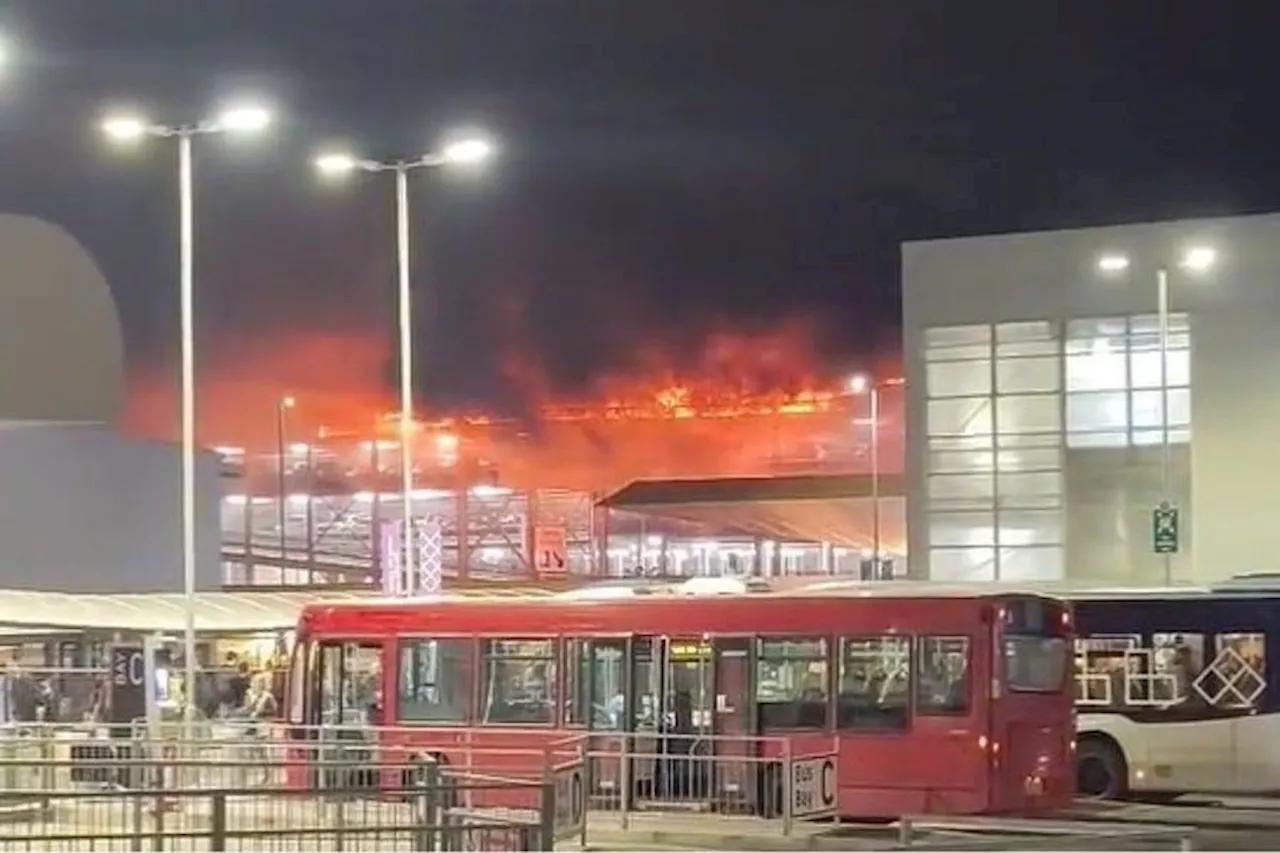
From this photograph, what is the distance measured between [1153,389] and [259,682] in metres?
20.3

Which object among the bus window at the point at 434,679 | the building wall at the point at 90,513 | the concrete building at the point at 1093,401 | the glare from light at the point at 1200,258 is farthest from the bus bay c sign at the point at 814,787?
the building wall at the point at 90,513

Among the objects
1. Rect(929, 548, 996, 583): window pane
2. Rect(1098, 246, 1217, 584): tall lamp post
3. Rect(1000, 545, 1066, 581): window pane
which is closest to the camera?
Rect(1098, 246, 1217, 584): tall lamp post

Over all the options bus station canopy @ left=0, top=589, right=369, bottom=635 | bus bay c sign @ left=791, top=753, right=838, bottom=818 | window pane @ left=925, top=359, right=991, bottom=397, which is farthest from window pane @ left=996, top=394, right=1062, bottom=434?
bus bay c sign @ left=791, top=753, right=838, bottom=818

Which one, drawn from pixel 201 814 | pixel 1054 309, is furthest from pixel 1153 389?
pixel 201 814

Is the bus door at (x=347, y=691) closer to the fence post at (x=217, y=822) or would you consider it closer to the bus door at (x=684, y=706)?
the bus door at (x=684, y=706)

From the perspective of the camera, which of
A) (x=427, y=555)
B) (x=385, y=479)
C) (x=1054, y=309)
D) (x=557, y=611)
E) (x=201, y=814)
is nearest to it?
(x=201, y=814)

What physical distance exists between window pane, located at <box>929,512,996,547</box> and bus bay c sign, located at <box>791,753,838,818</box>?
27.5 meters

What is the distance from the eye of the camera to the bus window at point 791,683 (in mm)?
25125

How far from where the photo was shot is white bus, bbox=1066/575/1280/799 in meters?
29.3

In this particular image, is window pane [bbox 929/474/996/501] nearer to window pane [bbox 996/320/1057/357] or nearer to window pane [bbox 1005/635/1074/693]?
window pane [bbox 996/320/1057/357]

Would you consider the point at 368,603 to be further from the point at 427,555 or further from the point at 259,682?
the point at 259,682

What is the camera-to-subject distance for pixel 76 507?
62.5 m

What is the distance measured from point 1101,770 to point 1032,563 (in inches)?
822

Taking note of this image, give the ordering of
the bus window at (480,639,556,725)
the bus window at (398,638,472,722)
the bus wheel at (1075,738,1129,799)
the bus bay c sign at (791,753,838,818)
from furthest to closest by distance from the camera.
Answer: the bus wheel at (1075,738,1129,799), the bus window at (398,638,472,722), the bus window at (480,639,556,725), the bus bay c sign at (791,753,838,818)
